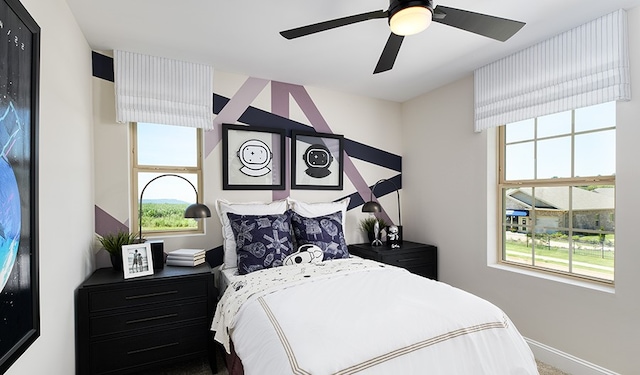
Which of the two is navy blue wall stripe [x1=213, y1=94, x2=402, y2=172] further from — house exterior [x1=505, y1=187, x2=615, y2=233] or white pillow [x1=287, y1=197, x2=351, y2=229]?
house exterior [x1=505, y1=187, x2=615, y2=233]

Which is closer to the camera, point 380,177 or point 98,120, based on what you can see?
point 98,120

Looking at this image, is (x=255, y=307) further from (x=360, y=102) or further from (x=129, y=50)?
(x=360, y=102)

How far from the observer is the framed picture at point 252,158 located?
10.0 feet

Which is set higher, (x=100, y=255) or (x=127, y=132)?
(x=127, y=132)

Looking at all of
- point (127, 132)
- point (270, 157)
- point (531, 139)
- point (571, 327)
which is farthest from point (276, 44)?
point (571, 327)

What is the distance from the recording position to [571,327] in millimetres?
2336

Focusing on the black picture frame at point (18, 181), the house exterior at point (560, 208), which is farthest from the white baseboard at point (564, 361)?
the black picture frame at point (18, 181)

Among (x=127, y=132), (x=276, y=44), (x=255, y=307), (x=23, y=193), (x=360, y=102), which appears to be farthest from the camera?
Result: (x=360, y=102)

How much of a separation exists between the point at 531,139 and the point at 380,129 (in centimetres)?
166

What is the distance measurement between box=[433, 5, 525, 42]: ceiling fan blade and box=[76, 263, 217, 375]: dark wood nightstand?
7.66ft

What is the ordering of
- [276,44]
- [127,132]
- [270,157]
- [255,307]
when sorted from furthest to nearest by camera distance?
1. [270,157]
2. [127,132]
3. [276,44]
4. [255,307]

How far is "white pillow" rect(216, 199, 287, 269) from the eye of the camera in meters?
2.74

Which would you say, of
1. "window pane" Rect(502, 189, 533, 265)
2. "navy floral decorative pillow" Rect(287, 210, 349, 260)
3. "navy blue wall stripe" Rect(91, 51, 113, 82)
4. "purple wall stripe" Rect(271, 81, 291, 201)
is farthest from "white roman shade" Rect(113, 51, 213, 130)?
"window pane" Rect(502, 189, 533, 265)

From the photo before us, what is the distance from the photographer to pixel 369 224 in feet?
12.0
